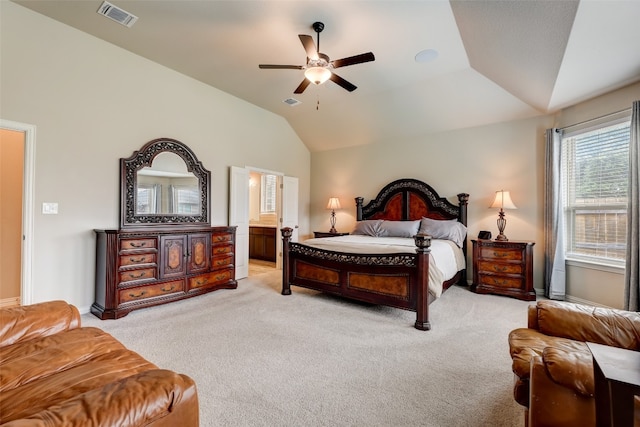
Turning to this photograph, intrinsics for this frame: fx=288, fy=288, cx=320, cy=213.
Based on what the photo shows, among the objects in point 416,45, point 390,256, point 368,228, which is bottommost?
point 390,256

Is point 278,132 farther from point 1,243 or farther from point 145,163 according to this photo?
point 1,243

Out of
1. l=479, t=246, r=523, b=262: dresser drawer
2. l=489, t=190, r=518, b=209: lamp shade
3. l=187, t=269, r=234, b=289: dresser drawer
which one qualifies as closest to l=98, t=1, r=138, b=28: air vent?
l=187, t=269, r=234, b=289: dresser drawer

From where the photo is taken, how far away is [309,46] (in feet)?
8.71

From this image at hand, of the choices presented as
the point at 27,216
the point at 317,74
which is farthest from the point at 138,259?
the point at 317,74

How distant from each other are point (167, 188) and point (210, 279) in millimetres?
1448

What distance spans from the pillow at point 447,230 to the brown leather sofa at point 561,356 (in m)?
2.77

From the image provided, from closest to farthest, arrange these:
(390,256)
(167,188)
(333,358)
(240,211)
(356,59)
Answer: (333,358)
(356,59)
(390,256)
(167,188)
(240,211)

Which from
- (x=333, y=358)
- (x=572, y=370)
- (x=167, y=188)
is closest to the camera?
(x=572, y=370)

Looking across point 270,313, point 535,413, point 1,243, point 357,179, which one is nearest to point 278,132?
point 357,179

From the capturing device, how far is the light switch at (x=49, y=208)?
312 centimetres

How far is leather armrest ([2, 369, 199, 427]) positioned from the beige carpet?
0.80 meters

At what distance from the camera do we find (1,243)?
348cm

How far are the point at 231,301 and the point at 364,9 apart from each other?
3740 mm

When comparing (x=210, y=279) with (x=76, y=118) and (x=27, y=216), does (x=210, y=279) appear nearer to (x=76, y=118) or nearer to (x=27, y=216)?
(x=27, y=216)
